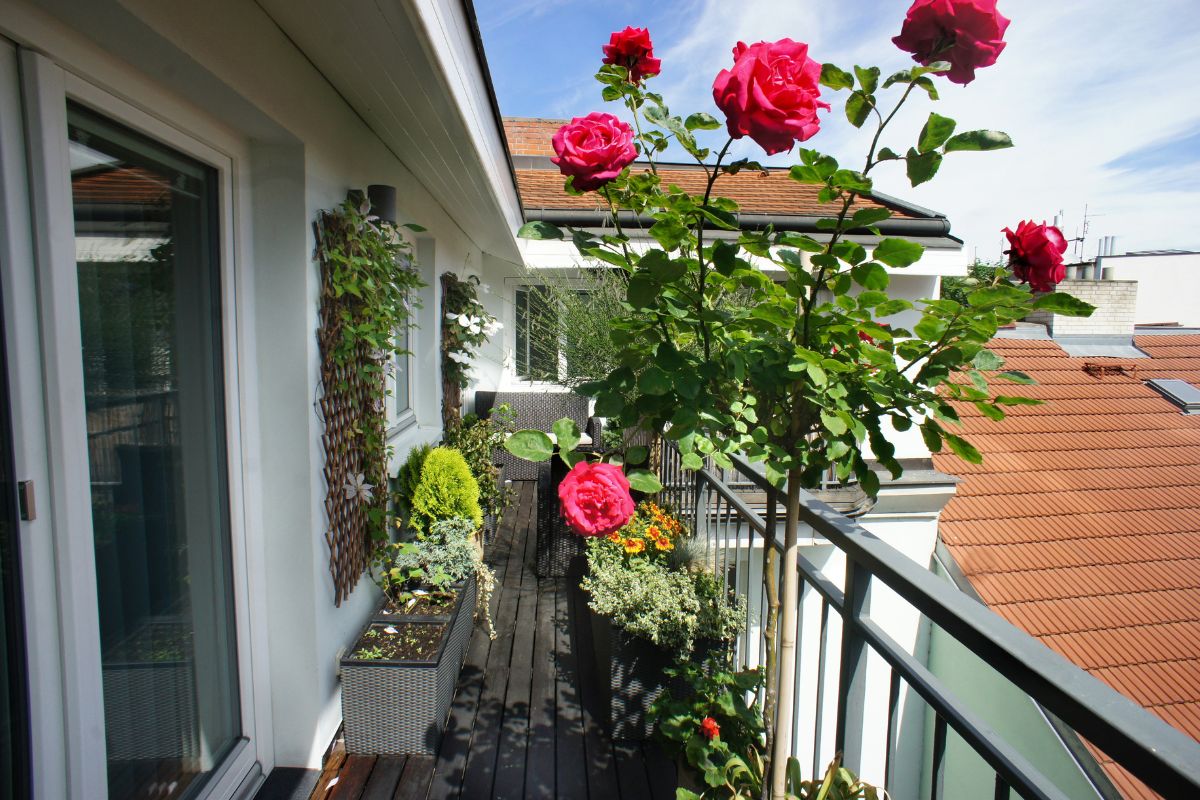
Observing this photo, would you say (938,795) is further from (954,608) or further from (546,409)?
(546,409)

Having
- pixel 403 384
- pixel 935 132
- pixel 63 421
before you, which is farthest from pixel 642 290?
pixel 403 384

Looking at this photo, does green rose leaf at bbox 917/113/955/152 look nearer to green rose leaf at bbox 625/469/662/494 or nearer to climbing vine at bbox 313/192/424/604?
green rose leaf at bbox 625/469/662/494

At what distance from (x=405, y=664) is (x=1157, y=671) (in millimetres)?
6742

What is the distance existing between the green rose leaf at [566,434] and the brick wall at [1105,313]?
519 inches

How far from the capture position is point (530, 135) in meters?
11.4

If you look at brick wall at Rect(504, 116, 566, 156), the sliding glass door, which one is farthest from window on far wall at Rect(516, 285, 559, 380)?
the sliding glass door

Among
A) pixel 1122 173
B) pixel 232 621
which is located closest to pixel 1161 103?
pixel 1122 173

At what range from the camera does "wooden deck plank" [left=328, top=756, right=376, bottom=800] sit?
2.29 m

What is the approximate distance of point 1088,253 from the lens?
2222 centimetres

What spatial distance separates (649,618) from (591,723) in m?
0.69

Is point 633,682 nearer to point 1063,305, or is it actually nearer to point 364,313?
point 364,313

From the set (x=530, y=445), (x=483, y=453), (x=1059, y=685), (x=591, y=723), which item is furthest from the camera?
(x=483, y=453)

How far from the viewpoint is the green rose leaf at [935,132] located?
0.90 metres

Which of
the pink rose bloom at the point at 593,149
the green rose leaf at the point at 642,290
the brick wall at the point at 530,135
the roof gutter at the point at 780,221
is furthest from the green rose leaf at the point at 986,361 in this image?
the brick wall at the point at 530,135
